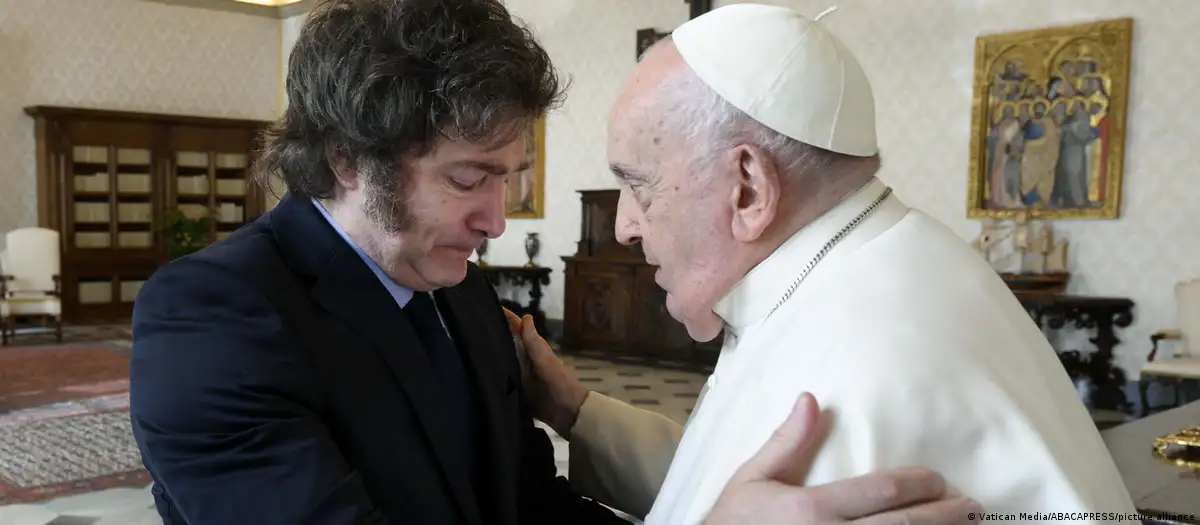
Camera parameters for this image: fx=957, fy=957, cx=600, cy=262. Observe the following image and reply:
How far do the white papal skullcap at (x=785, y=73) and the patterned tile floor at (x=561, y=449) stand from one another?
2.76 metres

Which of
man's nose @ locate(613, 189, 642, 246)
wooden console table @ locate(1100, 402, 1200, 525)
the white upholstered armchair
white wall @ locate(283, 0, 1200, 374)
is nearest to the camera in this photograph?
man's nose @ locate(613, 189, 642, 246)

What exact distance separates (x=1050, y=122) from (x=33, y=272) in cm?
963

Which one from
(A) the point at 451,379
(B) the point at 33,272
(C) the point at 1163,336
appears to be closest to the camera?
(A) the point at 451,379

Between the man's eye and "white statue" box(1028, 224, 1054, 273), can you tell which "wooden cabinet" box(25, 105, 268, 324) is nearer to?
"white statue" box(1028, 224, 1054, 273)

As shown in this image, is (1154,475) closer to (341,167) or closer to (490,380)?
(490,380)

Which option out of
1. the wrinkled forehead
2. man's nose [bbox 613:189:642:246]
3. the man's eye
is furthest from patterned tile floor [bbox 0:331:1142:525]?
the wrinkled forehead

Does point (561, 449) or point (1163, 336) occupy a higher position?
point (1163, 336)

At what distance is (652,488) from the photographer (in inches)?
64.8

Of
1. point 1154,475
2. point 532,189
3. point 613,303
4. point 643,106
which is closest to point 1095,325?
point 613,303

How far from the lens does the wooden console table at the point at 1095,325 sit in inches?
245

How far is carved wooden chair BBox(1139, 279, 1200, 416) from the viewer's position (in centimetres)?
558

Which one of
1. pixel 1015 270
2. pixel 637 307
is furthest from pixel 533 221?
pixel 1015 270

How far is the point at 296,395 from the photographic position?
45.1 inches

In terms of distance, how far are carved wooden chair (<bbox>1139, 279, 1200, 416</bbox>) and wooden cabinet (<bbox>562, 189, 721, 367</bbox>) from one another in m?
3.16
